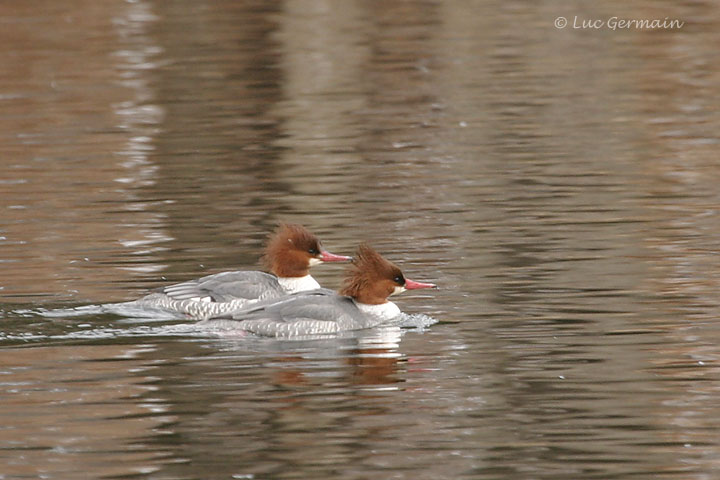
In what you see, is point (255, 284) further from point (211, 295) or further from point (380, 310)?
point (380, 310)

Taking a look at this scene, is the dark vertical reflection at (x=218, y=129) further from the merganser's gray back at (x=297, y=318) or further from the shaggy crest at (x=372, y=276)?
the shaggy crest at (x=372, y=276)

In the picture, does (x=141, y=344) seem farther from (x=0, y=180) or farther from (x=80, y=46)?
(x=80, y=46)

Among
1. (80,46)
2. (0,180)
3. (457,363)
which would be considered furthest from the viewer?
(80,46)

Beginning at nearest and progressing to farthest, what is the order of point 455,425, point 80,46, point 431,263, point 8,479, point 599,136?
1. point 8,479
2. point 455,425
3. point 431,263
4. point 599,136
5. point 80,46

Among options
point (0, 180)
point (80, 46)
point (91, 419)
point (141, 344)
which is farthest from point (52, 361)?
point (80, 46)

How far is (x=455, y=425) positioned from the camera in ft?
30.8

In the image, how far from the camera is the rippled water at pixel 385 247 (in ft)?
30.3

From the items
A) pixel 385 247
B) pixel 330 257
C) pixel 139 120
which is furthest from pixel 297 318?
pixel 139 120

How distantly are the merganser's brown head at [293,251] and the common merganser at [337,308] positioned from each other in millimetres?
871

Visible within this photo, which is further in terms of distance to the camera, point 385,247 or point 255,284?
point 385,247

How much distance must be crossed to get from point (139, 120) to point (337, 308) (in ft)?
40.4

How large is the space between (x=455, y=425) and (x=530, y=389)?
33.5 inches

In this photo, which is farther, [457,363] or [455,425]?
[457,363]

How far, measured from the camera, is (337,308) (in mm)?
12008
